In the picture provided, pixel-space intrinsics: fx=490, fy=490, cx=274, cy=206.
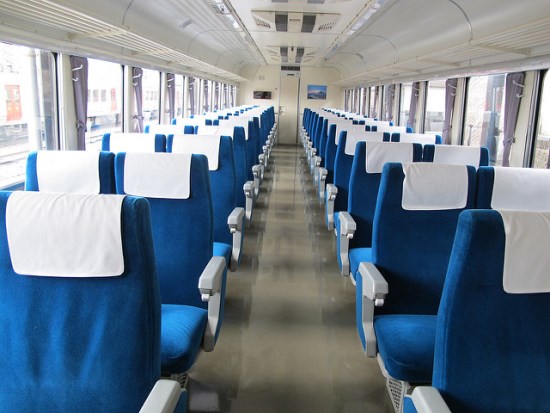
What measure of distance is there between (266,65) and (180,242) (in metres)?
18.7

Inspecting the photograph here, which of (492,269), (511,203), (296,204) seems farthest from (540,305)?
(296,204)

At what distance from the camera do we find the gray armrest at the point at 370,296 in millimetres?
2332

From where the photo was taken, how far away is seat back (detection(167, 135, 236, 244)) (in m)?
3.65

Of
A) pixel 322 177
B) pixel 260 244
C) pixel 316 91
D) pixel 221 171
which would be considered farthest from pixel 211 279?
pixel 316 91

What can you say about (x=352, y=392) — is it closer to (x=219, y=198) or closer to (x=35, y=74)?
(x=219, y=198)

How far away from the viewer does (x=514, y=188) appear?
8.09 ft

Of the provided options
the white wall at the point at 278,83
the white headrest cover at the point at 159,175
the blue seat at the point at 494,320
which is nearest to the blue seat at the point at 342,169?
the white headrest cover at the point at 159,175

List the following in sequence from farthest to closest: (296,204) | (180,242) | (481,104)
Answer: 1. (296,204)
2. (481,104)
3. (180,242)

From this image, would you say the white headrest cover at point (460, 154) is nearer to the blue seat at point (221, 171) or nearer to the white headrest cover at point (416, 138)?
the white headrest cover at point (416, 138)

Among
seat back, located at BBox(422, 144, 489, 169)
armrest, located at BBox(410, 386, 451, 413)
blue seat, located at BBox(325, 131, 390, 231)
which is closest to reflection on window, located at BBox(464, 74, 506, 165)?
blue seat, located at BBox(325, 131, 390, 231)

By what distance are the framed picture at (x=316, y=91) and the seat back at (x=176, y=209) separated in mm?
18418

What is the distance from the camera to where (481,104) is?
7.13 m

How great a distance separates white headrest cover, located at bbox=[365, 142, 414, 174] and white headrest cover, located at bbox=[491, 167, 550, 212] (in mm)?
1223

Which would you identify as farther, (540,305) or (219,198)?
(219,198)
